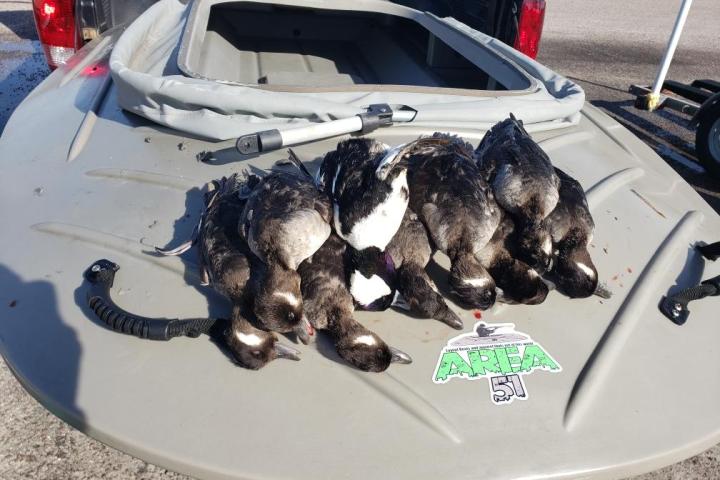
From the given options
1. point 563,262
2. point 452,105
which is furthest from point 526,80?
point 563,262

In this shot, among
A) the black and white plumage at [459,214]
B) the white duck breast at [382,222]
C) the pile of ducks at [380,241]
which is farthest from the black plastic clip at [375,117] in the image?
the white duck breast at [382,222]

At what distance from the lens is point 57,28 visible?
427 centimetres

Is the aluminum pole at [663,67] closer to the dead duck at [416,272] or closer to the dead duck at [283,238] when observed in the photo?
the dead duck at [416,272]

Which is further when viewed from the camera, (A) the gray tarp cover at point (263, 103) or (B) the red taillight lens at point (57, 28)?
(B) the red taillight lens at point (57, 28)

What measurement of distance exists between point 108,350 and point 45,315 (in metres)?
0.29

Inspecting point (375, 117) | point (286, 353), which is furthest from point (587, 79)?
point (286, 353)

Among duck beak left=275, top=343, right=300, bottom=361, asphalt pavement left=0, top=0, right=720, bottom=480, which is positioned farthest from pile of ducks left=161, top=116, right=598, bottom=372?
asphalt pavement left=0, top=0, right=720, bottom=480

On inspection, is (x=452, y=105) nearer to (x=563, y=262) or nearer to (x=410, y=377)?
(x=563, y=262)

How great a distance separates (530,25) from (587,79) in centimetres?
651

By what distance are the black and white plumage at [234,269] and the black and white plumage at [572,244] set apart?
104cm

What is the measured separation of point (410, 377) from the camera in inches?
65.1

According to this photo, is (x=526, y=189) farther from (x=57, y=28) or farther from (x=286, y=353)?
(x=57, y=28)

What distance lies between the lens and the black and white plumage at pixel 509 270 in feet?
6.22

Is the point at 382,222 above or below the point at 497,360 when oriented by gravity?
above
